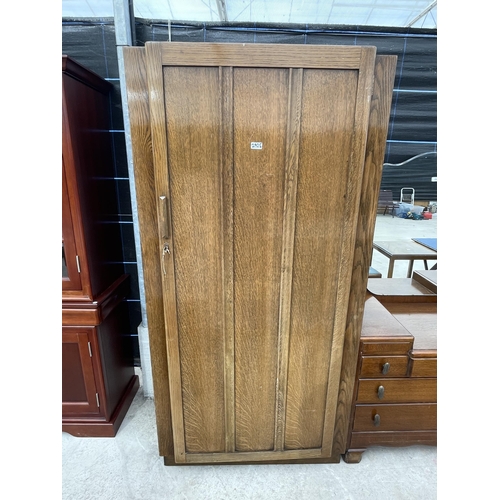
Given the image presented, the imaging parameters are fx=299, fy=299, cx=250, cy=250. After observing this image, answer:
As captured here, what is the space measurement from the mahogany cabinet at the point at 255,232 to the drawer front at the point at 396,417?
115 mm

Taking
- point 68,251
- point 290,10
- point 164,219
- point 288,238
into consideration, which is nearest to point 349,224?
point 288,238

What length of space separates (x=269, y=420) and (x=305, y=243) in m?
0.79

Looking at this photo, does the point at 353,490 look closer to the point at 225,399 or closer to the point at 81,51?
the point at 225,399

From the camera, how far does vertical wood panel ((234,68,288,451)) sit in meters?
0.93

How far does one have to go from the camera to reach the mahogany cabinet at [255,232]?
36.3 inches

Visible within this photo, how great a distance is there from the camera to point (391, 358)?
1290 millimetres

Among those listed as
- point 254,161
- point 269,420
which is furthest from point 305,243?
point 269,420

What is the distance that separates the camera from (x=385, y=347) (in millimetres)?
1278

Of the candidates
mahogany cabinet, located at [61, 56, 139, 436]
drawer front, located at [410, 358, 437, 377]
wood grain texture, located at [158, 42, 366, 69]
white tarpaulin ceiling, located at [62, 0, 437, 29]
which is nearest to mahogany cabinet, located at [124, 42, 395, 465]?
wood grain texture, located at [158, 42, 366, 69]

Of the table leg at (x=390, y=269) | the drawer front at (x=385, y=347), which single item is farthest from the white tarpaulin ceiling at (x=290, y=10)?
the drawer front at (x=385, y=347)

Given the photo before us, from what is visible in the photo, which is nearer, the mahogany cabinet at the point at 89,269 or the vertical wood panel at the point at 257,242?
the vertical wood panel at the point at 257,242

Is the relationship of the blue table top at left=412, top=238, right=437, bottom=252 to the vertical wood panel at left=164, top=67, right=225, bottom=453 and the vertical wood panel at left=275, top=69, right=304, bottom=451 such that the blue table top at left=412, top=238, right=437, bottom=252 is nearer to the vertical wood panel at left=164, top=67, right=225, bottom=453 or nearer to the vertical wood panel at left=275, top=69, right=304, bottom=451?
the vertical wood panel at left=275, top=69, right=304, bottom=451

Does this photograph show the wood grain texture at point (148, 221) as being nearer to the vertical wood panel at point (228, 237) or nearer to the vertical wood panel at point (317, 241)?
the vertical wood panel at point (228, 237)

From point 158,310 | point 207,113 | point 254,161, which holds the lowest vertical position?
point 158,310
